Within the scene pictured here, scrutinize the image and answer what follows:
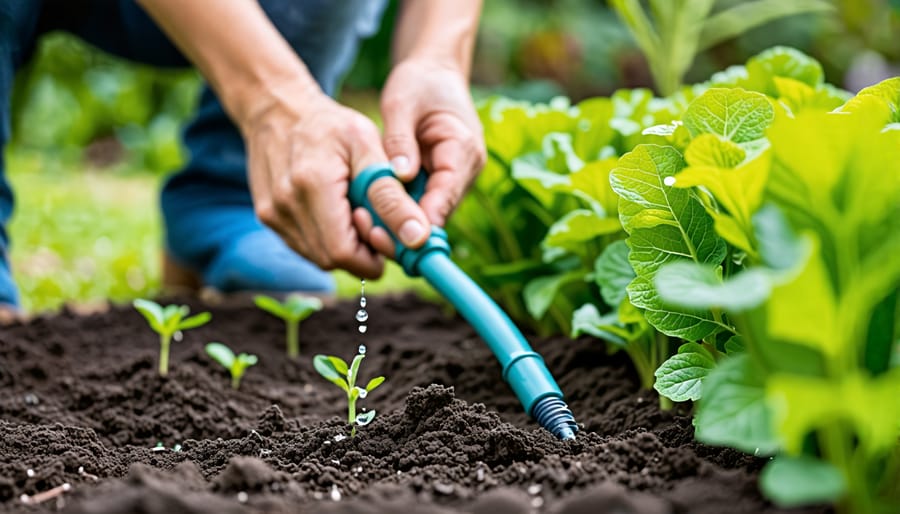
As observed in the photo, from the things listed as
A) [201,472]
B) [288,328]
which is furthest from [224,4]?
[201,472]

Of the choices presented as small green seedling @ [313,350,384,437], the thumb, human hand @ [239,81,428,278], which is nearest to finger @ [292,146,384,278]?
human hand @ [239,81,428,278]

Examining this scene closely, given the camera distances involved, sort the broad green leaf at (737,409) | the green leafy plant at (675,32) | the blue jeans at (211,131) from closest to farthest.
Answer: the broad green leaf at (737,409), the blue jeans at (211,131), the green leafy plant at (675,32)

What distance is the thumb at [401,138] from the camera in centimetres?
169

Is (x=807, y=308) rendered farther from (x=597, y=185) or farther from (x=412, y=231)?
(x=412, y=231)

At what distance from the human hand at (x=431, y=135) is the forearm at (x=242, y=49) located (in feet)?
0.58

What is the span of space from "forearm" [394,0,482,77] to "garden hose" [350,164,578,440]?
329 mm

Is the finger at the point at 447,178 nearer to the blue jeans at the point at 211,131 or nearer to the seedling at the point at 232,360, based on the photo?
the seedling at the point at 232,360

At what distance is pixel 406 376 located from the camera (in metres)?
1.66

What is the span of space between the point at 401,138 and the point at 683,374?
838mm

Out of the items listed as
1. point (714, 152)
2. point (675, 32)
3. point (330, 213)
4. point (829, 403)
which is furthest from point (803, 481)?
point (675, 32)

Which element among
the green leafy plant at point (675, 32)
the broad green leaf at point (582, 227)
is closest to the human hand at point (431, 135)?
the broad green leaf at point (582, 227)

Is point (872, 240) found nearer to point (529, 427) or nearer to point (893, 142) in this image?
point (893, 142)

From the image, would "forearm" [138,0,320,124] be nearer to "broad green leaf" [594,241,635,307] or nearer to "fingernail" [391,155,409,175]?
"fingernail" [391,155,409,175]

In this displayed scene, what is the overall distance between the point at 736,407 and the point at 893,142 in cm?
29
